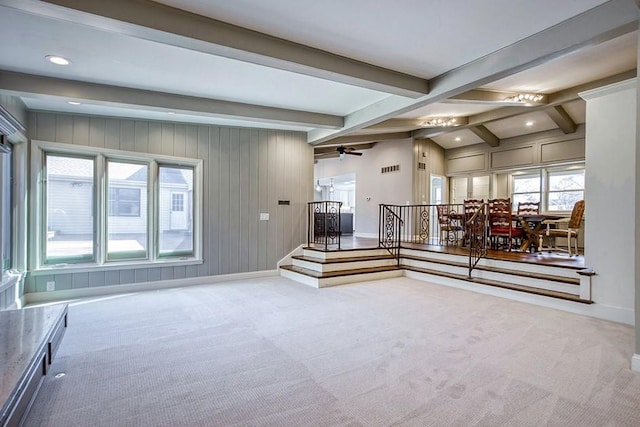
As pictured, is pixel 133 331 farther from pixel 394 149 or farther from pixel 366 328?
pixel 394 149

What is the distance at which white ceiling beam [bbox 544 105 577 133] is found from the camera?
684 cm

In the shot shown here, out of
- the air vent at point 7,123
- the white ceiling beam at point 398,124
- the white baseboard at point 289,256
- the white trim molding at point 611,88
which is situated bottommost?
the white baseboard at point 289,256

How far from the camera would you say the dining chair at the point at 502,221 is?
20.0 ft

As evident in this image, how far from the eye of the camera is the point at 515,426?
1.79 meters

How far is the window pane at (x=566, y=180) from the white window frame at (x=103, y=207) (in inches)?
332

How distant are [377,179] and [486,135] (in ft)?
10.5

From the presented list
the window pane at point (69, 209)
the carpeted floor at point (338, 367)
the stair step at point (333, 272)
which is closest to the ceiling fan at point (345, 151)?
the stair step at point (333, 272)

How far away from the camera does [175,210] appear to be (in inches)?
221

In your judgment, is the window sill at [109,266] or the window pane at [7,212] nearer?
the window pane at [7,212]

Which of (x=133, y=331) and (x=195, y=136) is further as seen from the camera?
(x=195, y=136)

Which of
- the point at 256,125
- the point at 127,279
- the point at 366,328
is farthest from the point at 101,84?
the point at 366,328

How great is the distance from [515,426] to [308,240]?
5381 millimetres

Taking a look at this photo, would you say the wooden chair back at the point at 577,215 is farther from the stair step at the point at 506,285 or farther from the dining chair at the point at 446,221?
the stair step at the point at 506,285

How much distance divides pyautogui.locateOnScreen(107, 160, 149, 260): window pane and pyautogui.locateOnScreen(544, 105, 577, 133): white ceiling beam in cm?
814
